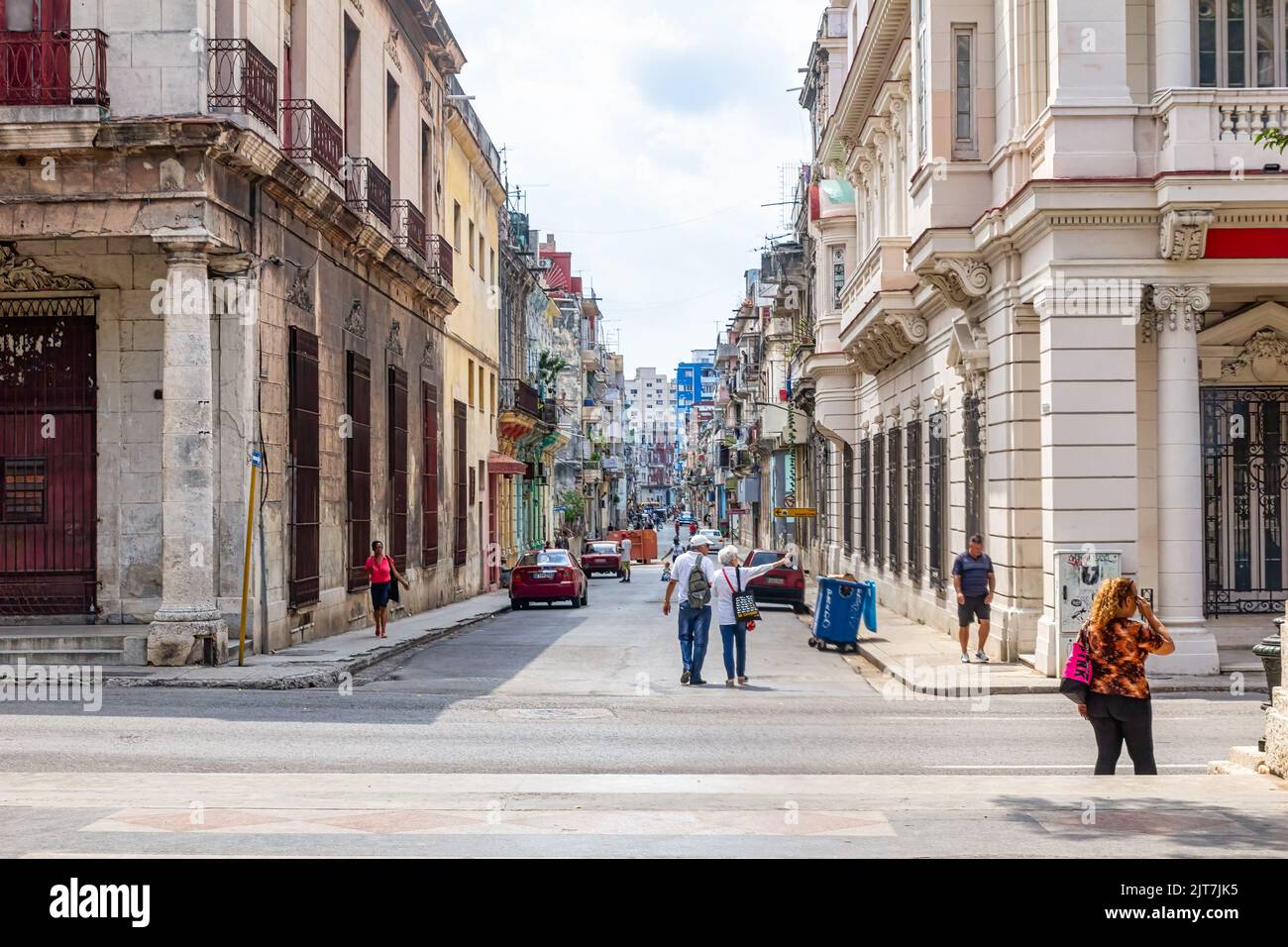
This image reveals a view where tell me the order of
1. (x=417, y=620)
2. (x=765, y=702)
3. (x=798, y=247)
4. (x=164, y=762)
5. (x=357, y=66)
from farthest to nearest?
(x=798, y=247)
(x=417, y=620)
(x=357, y=66)
(x=765, y=702)
(x=164, y=762)

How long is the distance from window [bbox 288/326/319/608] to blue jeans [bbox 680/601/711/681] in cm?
623

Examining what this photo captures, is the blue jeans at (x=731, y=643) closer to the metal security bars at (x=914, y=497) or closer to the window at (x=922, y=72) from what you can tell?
the window at (x=922, y=72)

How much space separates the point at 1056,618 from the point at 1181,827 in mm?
9847

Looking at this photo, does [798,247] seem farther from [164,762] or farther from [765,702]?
[164,762]

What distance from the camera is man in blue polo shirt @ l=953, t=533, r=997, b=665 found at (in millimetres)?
18859

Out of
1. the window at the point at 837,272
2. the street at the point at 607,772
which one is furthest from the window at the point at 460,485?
the street at the point at 607,772

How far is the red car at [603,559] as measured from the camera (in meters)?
53.9

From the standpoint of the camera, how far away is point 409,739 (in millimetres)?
11922

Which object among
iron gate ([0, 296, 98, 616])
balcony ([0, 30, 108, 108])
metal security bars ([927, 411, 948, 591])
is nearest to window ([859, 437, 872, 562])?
metal security bars ([927, 411, 948, 591])

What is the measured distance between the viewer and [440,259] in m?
32.3

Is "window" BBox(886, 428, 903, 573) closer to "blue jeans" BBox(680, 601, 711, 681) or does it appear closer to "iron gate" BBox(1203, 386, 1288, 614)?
"iron gate" BBox(1203, 386, 1288, 614)

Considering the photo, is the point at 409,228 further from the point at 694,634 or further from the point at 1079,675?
the point at 1079,675

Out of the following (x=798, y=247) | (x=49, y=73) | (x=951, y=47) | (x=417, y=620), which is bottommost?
(x=417, y=620)
